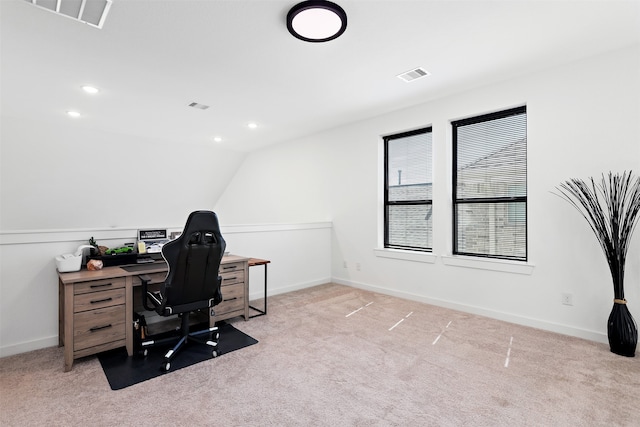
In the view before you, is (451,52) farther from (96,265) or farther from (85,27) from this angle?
(96,265)

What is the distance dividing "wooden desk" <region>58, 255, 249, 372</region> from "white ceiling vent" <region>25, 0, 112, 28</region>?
191 centimetres

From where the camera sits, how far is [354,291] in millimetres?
4867

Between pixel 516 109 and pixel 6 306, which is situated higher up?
pixel 516 109

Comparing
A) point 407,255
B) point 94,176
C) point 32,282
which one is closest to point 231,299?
point 32,282

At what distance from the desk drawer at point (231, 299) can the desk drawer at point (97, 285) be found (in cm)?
99

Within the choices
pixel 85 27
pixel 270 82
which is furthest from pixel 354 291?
pixel 85 27

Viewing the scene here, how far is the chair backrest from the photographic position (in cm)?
251

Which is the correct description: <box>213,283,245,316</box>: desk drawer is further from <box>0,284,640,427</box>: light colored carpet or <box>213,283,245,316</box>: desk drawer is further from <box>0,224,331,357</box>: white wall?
<box>0,224,331,357</box>: white wall

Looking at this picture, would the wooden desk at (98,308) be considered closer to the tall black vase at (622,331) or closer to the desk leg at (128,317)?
the desk leg at (128,317)

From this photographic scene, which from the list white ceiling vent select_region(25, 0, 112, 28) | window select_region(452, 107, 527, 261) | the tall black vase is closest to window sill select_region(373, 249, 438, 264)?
window select_region(452, 107, 527, 261)

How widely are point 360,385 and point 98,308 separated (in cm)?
214

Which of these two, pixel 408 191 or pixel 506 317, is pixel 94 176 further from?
pixel 506 317

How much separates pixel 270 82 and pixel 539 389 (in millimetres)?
3616

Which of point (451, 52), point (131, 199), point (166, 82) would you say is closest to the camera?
point (451, 52)
